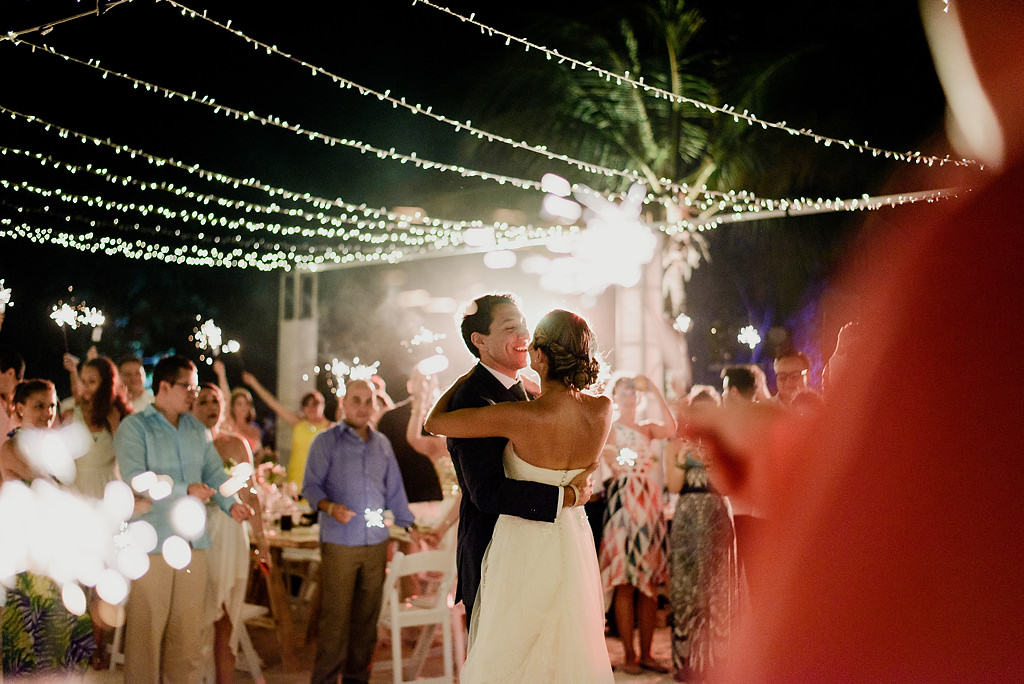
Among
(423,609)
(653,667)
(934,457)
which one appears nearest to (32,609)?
(423,609)

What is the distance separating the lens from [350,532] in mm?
5066

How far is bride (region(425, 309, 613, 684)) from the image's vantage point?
9.45 feet

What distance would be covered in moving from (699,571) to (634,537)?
1.74ft

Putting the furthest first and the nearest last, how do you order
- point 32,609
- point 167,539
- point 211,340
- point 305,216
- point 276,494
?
1. point 211,340
2. point 305,216
3. point 276,494
4. point 32,609
5. point 167,539

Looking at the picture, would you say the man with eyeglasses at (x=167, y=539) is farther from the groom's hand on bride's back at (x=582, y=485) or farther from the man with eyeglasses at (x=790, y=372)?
the man with eyeglasses at (x=790, y=372)

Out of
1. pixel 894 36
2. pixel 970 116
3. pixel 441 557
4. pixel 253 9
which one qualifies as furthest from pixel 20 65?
pixel 894 36

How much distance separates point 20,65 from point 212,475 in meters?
3.03

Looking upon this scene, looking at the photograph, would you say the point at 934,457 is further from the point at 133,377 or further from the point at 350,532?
the point at 133,377

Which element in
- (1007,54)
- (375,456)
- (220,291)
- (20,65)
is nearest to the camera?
(1007,54)

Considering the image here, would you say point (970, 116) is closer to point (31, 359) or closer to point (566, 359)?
point (566, 359)

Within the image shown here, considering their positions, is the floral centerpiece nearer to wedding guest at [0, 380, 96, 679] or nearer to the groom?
wedding guest at [0, 380, 96, 679]

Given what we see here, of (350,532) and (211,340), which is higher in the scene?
(211,340)

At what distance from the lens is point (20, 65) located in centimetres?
578

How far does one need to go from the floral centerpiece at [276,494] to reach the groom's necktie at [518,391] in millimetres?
3704
